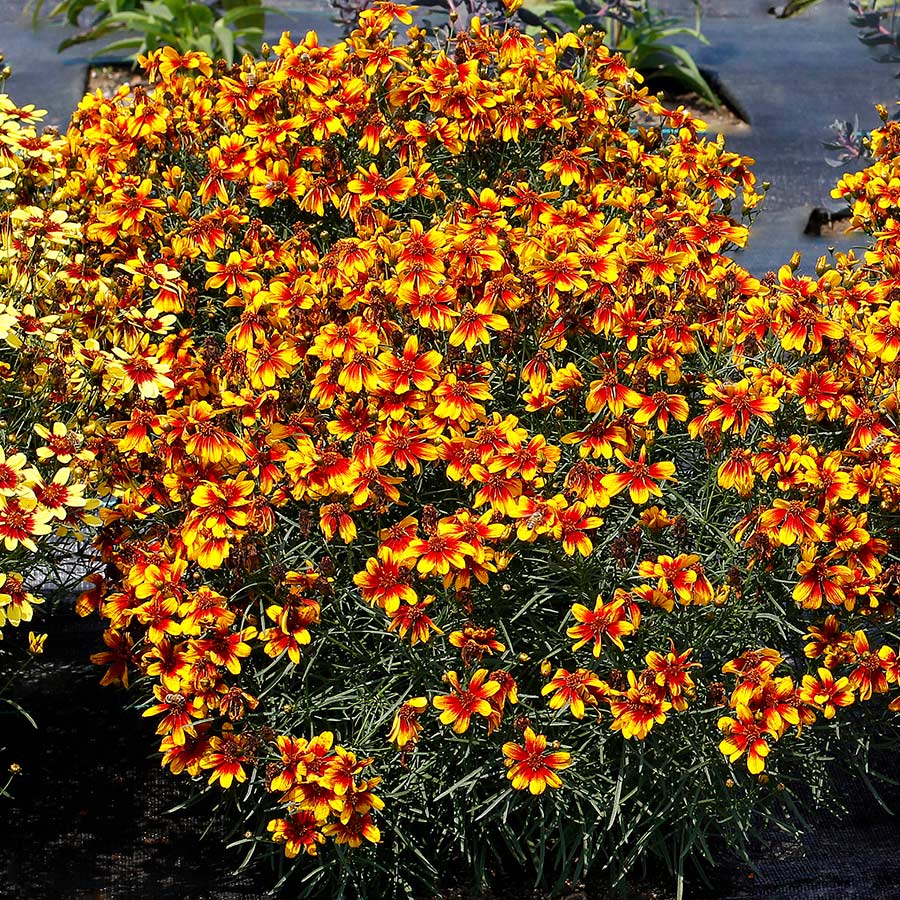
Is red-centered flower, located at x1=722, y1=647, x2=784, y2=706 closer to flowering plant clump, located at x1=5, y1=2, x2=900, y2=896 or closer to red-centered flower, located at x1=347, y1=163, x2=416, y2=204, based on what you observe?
flowering plant clump, located at x1=5, y1=2, x2=900, y2=896

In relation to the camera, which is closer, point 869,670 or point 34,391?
point 869,670

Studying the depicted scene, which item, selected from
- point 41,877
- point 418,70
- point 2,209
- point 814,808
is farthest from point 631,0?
point 41,877

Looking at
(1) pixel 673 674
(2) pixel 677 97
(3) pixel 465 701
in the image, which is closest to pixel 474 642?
(3) pixel 465 701

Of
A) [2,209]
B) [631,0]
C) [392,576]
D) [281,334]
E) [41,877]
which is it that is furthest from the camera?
[631,0]

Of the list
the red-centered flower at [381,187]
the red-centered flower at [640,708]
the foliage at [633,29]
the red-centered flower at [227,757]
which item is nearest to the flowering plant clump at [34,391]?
the red-centered flower at [227,757]

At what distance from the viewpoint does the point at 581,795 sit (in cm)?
261

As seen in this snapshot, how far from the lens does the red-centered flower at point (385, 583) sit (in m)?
2.44

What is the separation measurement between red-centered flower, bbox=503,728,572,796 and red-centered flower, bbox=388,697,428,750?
166 millimetres

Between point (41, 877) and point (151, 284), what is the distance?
1.34m

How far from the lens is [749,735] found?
244 centimetres

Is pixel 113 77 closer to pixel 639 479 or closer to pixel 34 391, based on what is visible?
pixel 34 391

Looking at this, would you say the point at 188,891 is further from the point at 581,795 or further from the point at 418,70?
the point at 418,70

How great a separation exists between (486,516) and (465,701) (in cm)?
33

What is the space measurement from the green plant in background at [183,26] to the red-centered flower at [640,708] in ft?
17.2
